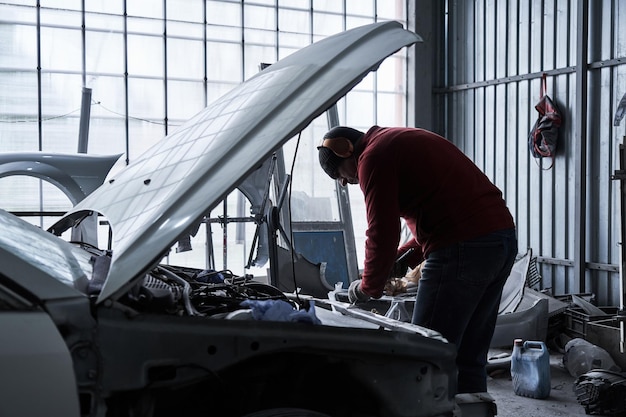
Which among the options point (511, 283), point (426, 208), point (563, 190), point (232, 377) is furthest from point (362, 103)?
point (232, 377)

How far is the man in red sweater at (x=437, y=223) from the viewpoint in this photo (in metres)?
2.79

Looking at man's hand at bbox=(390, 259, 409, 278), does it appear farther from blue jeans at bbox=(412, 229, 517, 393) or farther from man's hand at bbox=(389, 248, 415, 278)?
blue jeans at bbox=(412, 229, 517, 393)

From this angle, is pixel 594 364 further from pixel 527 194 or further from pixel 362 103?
pixel 362 103

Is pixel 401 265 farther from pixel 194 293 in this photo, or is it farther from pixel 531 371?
pixel 531 371

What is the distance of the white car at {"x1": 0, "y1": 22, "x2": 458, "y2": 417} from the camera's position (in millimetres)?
1688

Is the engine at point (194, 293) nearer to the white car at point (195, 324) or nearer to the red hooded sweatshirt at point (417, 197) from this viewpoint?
the white car at point (195, 324)

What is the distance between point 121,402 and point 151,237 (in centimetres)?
48

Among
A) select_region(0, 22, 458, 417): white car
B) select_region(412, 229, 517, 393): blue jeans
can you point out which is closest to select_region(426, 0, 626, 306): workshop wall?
select_region(412, 229, 517, 393): blue jeans

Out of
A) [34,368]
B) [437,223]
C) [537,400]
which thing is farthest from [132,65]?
[34,368]

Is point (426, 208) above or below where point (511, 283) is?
above

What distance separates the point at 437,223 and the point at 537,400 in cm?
239

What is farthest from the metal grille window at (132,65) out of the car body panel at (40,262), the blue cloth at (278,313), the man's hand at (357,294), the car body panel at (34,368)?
the car body panel at (34,368)

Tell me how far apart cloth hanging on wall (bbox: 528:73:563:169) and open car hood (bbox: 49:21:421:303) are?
5639 mm

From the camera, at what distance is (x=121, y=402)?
6.06 ft
